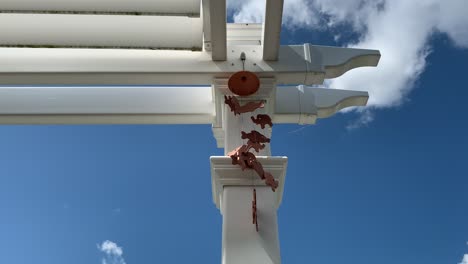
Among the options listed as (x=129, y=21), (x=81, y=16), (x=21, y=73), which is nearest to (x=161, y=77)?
(x=129, y=21)

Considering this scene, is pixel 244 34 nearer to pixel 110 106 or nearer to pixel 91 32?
pixel 91 32

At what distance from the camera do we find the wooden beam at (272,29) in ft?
8.08

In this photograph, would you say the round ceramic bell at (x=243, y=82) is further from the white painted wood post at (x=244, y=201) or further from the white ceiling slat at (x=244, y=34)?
the white ceiling slat at (x=244, y=34)

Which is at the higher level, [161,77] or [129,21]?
[129,21]

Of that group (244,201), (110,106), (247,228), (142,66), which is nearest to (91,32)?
(142,66)

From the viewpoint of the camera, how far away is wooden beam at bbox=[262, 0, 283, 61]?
8.08 ft

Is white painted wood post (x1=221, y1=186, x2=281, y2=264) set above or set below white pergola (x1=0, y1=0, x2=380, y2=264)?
below

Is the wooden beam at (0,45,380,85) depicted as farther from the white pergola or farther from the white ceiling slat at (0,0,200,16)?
the white ceiling slat at (0,0,200,16)

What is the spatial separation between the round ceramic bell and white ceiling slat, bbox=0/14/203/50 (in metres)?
0.28

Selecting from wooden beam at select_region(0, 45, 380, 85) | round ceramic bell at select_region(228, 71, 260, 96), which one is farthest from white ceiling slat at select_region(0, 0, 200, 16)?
round ceramic bell at select_region(228, 71, 260, 96)

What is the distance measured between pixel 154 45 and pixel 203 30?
11.6 inches

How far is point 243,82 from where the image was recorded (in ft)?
8.91

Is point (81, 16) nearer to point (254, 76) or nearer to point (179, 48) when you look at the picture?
point (179, 48)

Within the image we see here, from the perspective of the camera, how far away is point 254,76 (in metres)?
2.73
